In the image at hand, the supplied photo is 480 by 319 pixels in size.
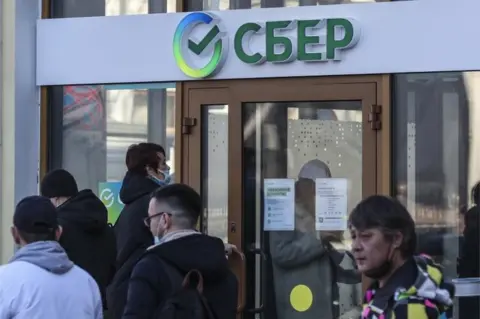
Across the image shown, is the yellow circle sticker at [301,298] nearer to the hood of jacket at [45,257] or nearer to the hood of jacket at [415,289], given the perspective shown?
the hood of jacket at [45,257]

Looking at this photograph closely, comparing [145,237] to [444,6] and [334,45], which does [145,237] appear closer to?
[334,45]

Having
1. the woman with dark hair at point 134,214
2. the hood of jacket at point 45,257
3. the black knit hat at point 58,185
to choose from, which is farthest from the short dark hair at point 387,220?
the black knit hat at point 58,185

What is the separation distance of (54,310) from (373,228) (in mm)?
1512

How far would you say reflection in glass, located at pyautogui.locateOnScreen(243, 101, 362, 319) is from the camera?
716cm

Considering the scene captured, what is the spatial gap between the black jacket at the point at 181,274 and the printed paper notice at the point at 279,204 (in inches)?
114

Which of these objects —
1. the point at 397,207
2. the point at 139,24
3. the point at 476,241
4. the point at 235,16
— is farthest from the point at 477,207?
the point at 397,207

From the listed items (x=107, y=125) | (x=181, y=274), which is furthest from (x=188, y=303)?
(x=107, y=125)

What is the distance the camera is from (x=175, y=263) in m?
4.19

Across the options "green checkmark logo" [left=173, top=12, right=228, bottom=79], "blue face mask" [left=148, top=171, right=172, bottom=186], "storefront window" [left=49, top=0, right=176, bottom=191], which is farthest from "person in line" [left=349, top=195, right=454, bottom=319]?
"storefront window" [left=49, top=0, right=176, bottom=191]

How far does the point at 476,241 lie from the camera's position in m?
6.82

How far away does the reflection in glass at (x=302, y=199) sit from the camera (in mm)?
7156

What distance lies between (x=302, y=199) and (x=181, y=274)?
10.5 ft

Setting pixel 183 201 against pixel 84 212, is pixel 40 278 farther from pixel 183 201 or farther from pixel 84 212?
pixel 84 212

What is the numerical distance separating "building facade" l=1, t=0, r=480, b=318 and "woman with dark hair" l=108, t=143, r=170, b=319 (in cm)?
138
